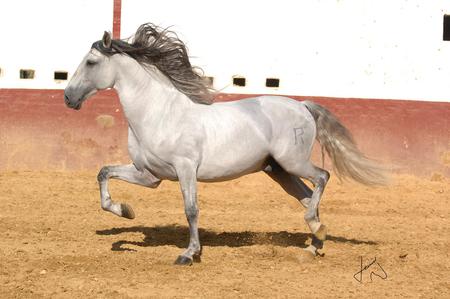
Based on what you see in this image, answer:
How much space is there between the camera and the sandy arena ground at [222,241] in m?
5.63

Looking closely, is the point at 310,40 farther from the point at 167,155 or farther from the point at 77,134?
the point at 167,155

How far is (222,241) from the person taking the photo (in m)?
7.58

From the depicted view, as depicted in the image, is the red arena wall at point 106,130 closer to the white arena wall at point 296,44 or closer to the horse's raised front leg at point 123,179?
the white arena wall at point 296,44

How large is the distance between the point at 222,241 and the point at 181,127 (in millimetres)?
1400

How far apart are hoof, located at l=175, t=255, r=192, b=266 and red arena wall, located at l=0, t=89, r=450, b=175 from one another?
597 cm

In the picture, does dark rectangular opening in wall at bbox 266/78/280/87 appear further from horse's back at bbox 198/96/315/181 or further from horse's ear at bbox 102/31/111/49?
horse's ear at bbox 102/31/111/49

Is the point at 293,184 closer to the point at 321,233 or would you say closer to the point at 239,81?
the point at 321,233

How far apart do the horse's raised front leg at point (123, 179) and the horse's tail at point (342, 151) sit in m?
1.70

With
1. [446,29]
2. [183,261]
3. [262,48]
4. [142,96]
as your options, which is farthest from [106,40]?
[446,29]

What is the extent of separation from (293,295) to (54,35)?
8.27 meters

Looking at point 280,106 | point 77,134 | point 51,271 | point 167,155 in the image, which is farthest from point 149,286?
point 77,134

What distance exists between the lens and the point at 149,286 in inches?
219
